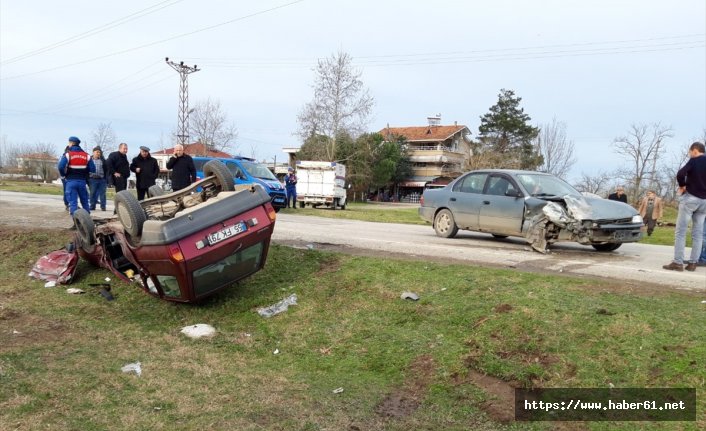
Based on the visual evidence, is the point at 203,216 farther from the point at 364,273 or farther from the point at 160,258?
the point at 364,273

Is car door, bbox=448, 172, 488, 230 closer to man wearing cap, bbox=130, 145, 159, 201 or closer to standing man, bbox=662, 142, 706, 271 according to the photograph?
standing man, bbox=662, 142, 706, 271

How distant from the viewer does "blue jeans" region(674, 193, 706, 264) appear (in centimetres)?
728

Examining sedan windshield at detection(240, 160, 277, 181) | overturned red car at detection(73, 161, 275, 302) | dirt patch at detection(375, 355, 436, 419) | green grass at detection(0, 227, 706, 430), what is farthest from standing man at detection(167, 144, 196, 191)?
sedan windshield at detection(240, 160, 277, 181)

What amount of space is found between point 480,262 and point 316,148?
139 ft

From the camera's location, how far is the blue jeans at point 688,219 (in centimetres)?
728

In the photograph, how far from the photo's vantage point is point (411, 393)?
4.27 metres

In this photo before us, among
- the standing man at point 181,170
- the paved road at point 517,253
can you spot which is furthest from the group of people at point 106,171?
the paved road at point 517,253

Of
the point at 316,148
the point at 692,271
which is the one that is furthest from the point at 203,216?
the point at 316,148

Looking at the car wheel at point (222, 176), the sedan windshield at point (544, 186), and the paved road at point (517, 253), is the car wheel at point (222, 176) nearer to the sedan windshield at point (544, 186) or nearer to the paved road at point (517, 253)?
the paved road at point (517, 253)

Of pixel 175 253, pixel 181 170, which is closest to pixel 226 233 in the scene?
pixel 175 253

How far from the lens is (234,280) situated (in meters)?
6.28

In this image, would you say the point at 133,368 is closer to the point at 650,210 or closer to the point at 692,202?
the point at 692,202

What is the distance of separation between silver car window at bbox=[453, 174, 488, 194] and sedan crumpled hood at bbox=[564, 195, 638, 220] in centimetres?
192

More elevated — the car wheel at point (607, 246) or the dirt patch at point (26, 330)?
the car wheel at point (607, 246)
